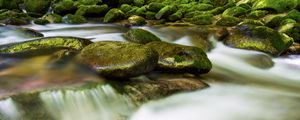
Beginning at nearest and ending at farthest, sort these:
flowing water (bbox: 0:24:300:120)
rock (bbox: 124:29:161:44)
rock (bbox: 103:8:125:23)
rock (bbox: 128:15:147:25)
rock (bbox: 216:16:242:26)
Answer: flowing water (bbox: 0:24:300:120)
rock (bbox: 124:29:161:44)
rock (bbox: 216:16:242:26)
rock (bbox: 128:15:147:25)
rock (bbox: 103:8:125:23)

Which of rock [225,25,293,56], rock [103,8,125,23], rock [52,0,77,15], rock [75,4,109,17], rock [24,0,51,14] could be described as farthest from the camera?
rock [24,0,51,14]

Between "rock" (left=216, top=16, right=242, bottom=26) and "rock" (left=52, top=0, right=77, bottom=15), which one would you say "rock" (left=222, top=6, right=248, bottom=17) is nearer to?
"rock" (left=216, top=16, right=242, bottom=26)

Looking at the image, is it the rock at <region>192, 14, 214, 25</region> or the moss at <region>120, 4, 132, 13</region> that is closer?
the rock at <region>192, 14, 214, 25</region>

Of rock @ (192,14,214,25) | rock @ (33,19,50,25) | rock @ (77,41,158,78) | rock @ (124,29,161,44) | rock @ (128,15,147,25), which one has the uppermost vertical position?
rock @ (77,41,158,78)

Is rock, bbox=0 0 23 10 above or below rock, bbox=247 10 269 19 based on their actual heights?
below

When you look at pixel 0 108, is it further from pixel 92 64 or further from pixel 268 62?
pixel 268 62

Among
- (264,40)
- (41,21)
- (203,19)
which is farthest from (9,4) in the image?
(264,40)

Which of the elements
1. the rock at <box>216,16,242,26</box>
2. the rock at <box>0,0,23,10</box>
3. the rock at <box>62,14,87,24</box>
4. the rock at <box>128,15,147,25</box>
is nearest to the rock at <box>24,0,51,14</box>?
the rock at <box>0,0,23,10</box>
